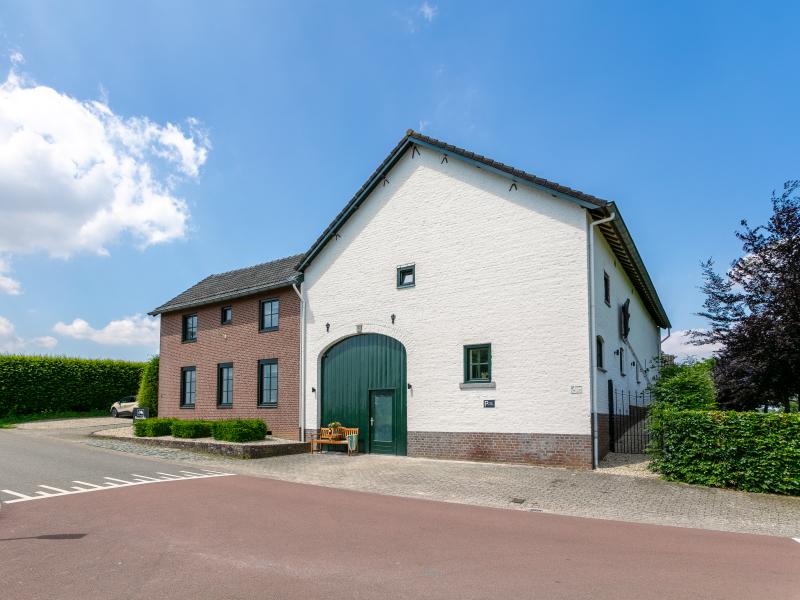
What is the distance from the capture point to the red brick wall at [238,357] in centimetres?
2073

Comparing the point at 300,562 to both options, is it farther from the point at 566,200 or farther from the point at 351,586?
the point at 566,200

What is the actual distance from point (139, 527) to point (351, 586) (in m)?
4.06

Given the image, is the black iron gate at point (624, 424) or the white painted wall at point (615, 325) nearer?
the white painted wall at point (615, 325)

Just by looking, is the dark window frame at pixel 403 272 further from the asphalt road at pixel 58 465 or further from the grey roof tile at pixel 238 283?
the asphalt road at pixel 58 465

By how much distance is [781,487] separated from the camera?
36.9 ft

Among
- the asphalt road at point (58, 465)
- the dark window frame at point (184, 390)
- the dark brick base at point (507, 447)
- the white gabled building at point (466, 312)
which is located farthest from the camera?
the dark window frame at point (184, 390)

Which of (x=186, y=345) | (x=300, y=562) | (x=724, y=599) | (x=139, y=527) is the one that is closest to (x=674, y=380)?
(x=724, y=599)

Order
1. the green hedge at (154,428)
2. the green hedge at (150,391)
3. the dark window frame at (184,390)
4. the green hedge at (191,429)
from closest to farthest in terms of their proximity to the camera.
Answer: the green hedge at (191,429) → the green hedge at (154,428) → the dark window frame at (184,390) → the green hedge at (150,391)

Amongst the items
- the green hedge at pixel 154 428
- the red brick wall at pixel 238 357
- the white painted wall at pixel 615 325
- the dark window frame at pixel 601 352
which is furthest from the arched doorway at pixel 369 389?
the green hedge at pixel 154 428

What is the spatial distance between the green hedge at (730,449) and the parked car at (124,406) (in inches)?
1212

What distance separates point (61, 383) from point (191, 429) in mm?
18116

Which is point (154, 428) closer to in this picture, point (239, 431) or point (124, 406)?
point (239, 431)

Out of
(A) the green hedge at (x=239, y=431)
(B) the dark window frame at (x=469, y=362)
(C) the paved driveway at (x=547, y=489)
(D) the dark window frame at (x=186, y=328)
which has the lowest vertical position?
(C) the paved driveway at (x=547, y=489)

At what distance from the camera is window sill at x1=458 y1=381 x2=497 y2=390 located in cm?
1577
